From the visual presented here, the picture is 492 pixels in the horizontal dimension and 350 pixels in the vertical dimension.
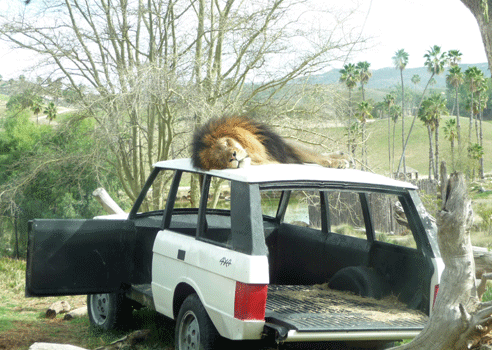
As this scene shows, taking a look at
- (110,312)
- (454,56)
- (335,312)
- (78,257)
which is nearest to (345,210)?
(110,312)

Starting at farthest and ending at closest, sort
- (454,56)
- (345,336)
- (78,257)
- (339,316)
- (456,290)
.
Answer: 1. (454,56)
2. (78,257)
3. (339,316)
4. (345,336)
5. (456,290)

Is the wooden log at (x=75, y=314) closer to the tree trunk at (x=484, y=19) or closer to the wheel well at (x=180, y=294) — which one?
the wheel well at (x=180, y=294)

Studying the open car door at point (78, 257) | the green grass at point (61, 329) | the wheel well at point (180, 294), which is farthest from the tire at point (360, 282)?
the open car door at point (78, 257)

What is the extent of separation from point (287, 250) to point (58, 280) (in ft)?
7.67

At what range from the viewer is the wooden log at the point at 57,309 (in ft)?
25.1

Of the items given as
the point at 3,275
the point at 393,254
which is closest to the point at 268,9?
the point at 3,275

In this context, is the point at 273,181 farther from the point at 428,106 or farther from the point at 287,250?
the point at 428,106

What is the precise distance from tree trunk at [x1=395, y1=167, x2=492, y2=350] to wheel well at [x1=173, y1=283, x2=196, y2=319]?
1.91 m

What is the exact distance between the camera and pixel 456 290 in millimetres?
3445

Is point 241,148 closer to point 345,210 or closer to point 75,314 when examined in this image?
point 75,314

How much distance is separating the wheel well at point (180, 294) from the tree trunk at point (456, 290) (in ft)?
6.26

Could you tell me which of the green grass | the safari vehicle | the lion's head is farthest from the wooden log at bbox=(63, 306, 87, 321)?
the lion's head

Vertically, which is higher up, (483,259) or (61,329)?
(483,259)

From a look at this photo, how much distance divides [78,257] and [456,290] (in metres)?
3.57
